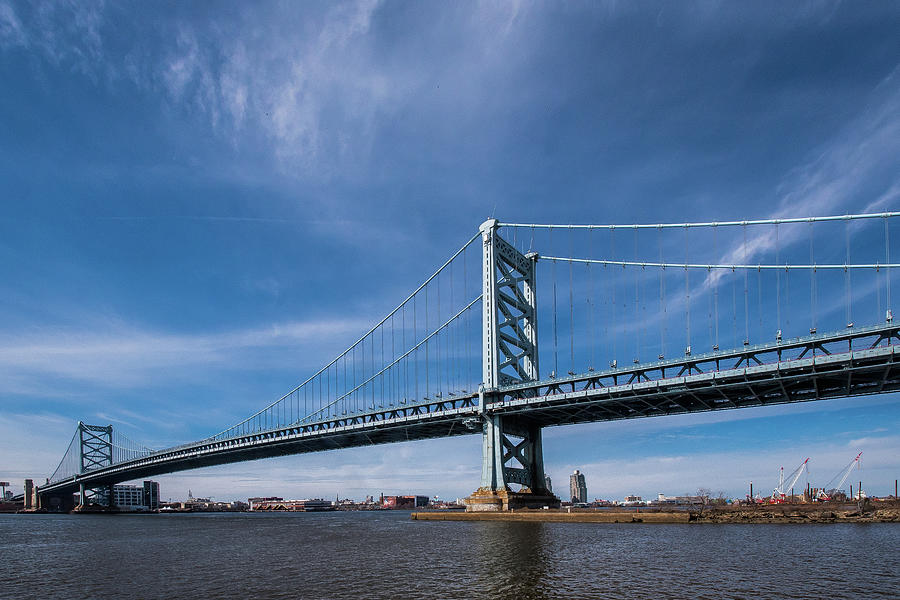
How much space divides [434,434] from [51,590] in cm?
5202

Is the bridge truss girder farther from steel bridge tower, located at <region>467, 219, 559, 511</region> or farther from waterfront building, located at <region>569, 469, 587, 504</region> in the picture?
waterfront building, located at <region>569, 469, 587, 504</region>

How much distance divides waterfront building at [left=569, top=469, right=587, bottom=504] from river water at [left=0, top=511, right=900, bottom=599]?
439 ft

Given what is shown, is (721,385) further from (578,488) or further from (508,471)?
(578,488)

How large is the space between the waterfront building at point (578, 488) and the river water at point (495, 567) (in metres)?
134

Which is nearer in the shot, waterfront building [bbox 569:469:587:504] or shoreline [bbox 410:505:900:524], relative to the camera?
shoreline [bbox 410:505:900:524]

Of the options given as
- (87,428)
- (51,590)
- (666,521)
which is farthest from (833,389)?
(87,428)

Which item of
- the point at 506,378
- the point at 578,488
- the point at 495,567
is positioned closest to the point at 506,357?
the point at 506,378

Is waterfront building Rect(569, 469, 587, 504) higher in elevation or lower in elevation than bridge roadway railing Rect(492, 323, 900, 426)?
lower

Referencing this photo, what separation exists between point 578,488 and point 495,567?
153209mm

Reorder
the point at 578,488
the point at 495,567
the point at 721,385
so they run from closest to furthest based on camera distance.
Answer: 1. the point at 495,567
2. the point at 721,385
3. the point at 578,488

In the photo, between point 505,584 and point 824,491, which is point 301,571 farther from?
point 824,491

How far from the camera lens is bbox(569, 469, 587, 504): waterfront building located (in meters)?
165

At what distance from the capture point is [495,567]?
21938mm

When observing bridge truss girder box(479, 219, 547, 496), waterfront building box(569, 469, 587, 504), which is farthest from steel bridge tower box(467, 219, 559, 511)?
waterfront building box(569, 469, 587, 504)
